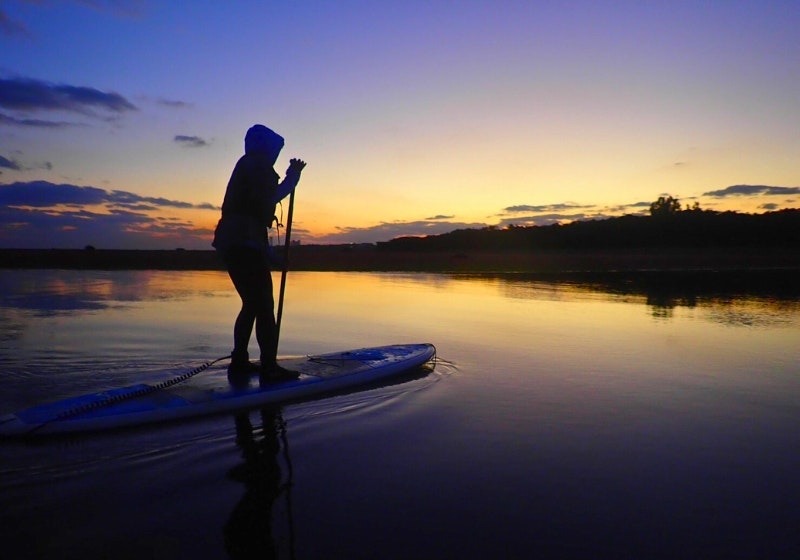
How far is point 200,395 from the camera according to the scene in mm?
4938

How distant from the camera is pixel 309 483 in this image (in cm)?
346

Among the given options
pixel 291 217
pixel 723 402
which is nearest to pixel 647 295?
pixel 723 402

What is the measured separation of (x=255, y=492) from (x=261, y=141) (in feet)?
11.0

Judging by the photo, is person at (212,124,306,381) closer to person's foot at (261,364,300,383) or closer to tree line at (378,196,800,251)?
person's foot at (261,364,300,383)

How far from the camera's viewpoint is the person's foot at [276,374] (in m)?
5.48

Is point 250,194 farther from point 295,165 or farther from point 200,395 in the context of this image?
point 200,395

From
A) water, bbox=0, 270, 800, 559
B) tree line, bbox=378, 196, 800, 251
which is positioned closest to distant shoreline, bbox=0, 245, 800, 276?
tree line, bbox=378, 196, 800, 251

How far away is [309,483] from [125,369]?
3.75 m

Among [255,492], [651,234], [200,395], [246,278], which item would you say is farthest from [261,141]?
[651,234]

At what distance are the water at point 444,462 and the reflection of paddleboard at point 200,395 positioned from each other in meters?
0.14

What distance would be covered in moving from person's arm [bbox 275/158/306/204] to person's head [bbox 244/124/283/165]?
0.25 m

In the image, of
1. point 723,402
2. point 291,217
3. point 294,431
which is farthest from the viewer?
point 291,217

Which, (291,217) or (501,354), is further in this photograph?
(501,354)

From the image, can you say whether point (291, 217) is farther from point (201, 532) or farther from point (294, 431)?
point (201, 532)
